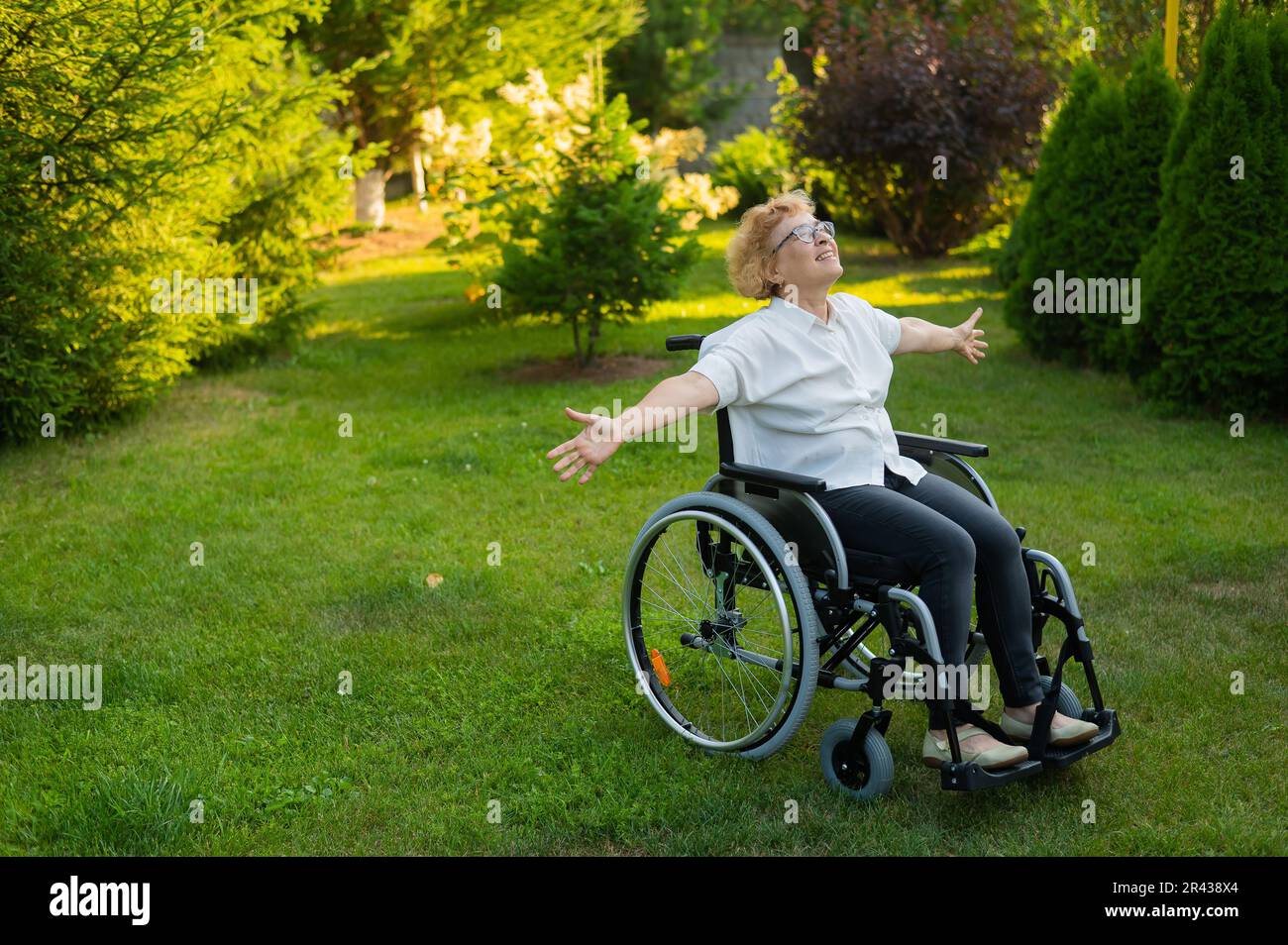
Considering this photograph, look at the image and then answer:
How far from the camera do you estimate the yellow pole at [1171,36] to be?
293 inches

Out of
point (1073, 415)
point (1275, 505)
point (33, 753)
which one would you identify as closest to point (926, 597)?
point (33, 753)

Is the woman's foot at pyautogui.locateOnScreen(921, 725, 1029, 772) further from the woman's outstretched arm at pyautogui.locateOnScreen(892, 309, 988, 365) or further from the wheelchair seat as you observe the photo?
the woman's outstretched arm at pyautogui.locateOnScreen(892, 309, 988, 365)

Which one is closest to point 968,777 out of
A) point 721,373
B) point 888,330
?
point 721,373

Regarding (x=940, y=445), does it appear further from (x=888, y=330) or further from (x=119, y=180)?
(x=119, y=180)

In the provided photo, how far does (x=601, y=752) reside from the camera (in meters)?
3.36

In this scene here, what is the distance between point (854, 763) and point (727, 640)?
0.50m

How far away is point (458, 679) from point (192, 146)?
421 centimetres

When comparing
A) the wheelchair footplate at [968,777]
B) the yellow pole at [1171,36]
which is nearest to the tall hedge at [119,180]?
the wheelchair footplate at [968,777]

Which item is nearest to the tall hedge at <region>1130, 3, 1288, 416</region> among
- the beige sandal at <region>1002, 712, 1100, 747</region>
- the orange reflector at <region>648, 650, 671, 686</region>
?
the beige sandal at <region>1002, 712, 1100, 747</region>

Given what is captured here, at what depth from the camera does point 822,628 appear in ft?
10.4

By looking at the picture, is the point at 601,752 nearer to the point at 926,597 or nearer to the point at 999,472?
the point at 926,597

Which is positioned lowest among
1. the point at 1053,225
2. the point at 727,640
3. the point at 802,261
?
the point at 727,640

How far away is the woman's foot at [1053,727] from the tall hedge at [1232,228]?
12.9 feet

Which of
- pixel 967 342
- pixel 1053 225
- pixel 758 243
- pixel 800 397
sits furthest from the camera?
pixel 1053 225
